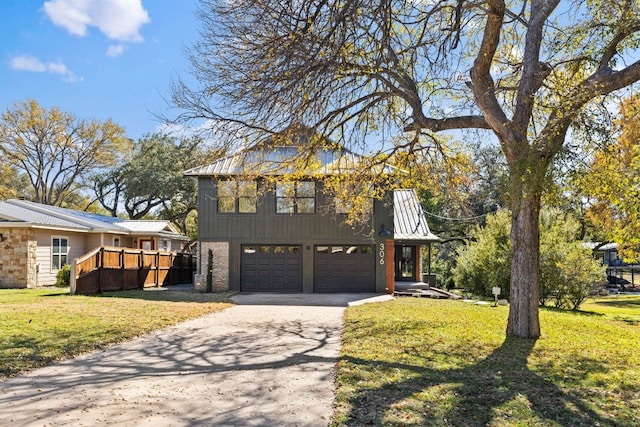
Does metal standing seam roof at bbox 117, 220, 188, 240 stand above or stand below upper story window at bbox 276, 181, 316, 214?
below

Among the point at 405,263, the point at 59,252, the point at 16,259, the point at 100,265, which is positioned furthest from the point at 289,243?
the point at 16,259

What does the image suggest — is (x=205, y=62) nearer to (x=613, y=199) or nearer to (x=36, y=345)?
(x=36, y=345)

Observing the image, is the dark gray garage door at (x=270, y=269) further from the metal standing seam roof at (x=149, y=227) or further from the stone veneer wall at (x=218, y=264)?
the metal standing seam roof at (x=149, y=227)

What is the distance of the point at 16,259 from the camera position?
18.4 metres

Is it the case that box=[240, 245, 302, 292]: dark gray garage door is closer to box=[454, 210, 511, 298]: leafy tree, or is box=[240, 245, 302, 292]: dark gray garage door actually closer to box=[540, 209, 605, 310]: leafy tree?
box=[454, 210, 511, 298]: leafy tree

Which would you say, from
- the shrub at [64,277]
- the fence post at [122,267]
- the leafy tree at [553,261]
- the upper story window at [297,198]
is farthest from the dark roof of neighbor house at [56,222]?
the leafy tree at [553,261]

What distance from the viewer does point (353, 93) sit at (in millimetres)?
9719

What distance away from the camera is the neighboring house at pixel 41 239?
18.3m

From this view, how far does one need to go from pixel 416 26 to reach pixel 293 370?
7668 millimetres

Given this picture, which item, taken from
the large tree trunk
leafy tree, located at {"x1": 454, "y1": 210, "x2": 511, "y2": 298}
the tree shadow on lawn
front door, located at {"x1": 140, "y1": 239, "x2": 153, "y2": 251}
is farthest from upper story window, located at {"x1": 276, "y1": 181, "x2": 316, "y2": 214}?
the tree shadow on lawn

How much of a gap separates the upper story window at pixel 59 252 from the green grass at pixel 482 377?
15.3 m

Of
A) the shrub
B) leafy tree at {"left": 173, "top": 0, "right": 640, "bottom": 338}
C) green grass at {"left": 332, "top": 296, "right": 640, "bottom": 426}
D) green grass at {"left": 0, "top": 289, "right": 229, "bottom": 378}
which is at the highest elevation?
leafy tree at {"left": 173, "top": 0, "right": 640, "bottom": 338}

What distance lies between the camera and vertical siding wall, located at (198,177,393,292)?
18.5m

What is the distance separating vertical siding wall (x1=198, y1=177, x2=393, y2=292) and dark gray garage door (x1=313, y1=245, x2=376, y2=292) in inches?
10.4
